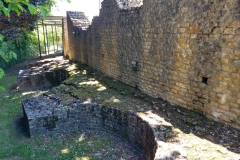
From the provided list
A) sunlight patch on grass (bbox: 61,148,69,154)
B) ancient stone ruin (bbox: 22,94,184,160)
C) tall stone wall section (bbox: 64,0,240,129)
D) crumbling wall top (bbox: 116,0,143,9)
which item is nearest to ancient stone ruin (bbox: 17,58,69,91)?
ancient stone ruin (bbox: 22,94,184,160)

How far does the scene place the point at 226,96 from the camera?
12.5ft

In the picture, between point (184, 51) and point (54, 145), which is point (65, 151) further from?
point (184, 51)

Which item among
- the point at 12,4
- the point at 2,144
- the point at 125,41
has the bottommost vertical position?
the point at 2,144

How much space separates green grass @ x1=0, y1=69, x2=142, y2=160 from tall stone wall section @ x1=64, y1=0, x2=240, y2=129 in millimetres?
1964

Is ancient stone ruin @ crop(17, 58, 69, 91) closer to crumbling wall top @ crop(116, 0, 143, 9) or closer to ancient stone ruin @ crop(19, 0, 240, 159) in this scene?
ancient stone ruin @ crop(19, 0, 240, 159)

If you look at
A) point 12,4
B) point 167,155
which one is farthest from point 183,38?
point 12,4

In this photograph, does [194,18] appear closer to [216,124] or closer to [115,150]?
[216,124]

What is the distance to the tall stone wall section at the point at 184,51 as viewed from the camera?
369cm

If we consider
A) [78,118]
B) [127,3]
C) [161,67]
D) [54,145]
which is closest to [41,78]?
[78,118]

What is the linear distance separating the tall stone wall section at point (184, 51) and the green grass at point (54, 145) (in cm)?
196

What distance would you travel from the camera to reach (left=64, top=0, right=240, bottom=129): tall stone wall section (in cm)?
369

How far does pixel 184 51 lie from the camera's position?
4.60 meters

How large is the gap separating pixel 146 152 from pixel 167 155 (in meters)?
1.19

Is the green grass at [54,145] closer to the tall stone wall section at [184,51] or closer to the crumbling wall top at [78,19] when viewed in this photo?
the tall stone wall section at [184,51]
